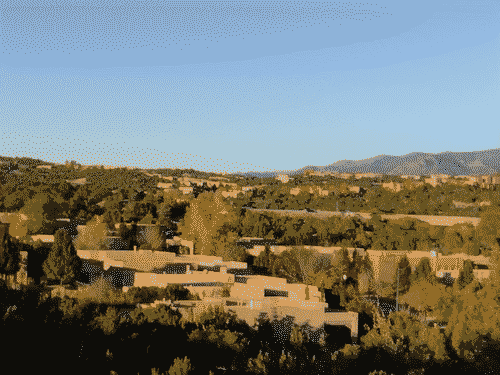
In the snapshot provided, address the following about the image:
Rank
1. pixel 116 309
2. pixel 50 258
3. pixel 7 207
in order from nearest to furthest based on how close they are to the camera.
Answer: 1. pixel 116 309
2. pixel 50 258
3. pixel 7 207

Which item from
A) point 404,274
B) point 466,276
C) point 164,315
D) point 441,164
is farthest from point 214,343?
point 441,164

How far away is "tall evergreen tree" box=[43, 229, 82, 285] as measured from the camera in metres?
17.4

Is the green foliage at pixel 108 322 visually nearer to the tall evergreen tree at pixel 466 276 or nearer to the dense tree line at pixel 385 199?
the tall evergreen tree at pixel 466 276

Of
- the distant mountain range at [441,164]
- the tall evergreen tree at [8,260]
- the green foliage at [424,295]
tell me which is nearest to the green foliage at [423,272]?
the green foliage at [424,295]

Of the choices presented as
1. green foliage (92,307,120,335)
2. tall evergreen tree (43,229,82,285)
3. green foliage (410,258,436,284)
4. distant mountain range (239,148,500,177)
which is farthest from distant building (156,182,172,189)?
distant mountain range (239,148,500,177)

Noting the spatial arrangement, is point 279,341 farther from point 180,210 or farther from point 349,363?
point 180,210

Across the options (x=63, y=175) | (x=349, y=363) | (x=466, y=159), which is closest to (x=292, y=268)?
(x=349, y=363)

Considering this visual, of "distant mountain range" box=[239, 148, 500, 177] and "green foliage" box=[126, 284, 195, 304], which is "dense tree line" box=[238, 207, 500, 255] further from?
"distant mountain range" box=[239, 148, 500, 177]

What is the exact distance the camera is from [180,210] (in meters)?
39.1

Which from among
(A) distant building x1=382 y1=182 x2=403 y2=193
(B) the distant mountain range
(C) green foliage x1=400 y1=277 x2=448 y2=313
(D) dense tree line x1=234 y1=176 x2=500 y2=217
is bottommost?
(C) green foliage x1=400 y1=277 x2=448 y2=313

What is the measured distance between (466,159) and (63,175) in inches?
4542

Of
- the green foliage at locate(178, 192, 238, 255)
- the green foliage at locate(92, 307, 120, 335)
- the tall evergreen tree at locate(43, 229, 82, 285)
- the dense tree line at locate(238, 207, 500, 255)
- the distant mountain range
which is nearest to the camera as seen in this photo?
the green foliage at locate(92, 307, 120, 335)

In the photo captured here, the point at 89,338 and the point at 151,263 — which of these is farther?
the point at 151,263

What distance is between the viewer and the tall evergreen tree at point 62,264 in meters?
17.4
